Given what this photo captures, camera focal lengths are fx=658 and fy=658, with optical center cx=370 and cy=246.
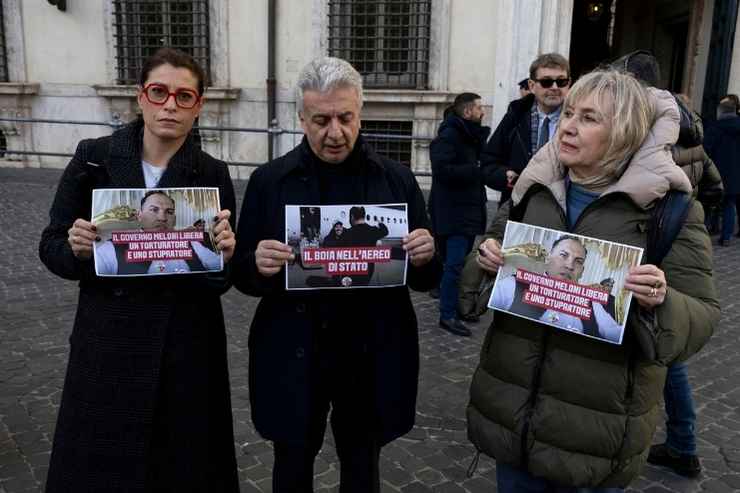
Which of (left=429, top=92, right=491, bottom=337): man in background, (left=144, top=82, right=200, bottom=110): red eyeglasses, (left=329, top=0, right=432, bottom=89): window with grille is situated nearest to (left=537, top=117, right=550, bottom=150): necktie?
(left=429, top=92, right=491, bottom=337): man in background

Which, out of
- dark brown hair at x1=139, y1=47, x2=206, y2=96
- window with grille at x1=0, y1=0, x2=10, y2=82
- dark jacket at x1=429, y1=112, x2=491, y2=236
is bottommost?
dark jacket at x1=429, y1=112, x2=491, y2=236

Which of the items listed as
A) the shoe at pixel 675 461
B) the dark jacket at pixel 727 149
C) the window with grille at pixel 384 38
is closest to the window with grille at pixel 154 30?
the window with grille at pixel 384 38

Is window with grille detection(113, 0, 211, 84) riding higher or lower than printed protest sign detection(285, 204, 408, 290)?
higher

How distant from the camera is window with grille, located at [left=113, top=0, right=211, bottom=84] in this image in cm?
1223

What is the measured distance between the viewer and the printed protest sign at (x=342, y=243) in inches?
78.9

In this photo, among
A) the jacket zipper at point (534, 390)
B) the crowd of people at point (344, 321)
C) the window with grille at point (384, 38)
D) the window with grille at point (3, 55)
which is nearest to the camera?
the crowd of people at point (344, 321)

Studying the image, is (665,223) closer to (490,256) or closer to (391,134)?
(490,256)

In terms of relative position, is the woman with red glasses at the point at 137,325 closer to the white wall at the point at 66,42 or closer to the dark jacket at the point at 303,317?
the dark jacket at the point at 303,317

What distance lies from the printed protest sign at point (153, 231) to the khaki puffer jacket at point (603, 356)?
990 millimetres

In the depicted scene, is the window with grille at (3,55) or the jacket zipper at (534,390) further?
the window with grille at (3,55)

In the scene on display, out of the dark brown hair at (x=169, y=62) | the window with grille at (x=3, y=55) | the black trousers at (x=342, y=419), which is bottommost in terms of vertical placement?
the black trousers at (x=342, y=419)

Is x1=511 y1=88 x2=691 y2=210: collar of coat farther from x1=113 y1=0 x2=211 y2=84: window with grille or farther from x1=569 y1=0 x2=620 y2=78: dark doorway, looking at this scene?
x1=569 y1=0 x2=620 y2=78: dark doorway

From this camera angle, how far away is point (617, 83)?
1.83 metres

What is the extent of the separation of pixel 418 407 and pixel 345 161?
7.23 feet
